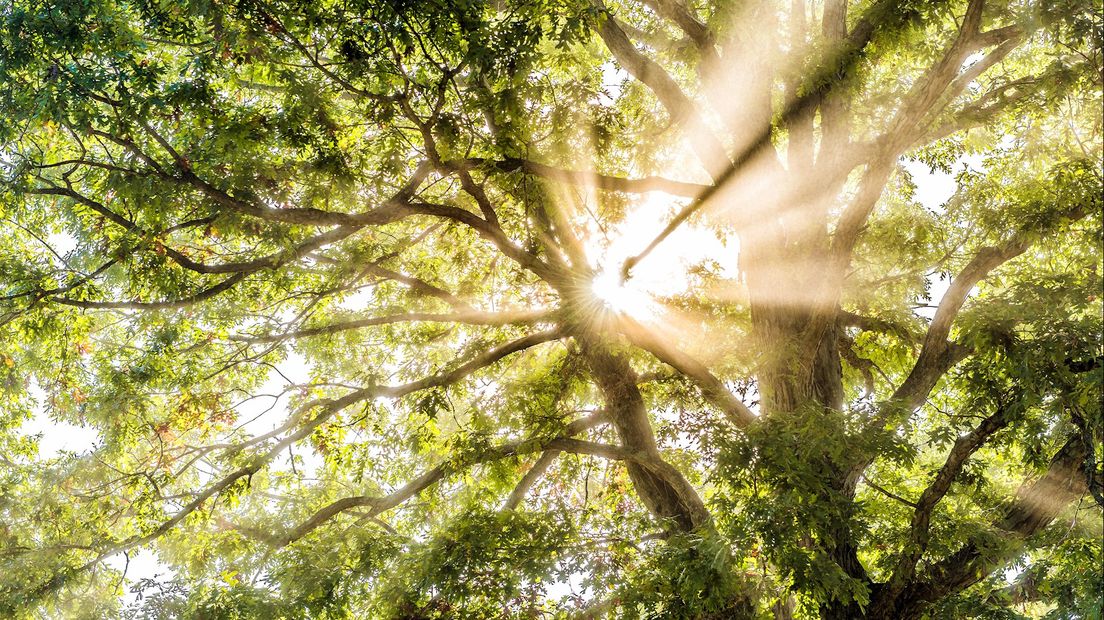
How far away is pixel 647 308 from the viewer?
28.6 ft

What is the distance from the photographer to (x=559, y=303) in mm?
7648

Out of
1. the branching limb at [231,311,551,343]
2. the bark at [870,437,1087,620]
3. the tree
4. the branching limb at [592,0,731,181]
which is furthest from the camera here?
the branching limb at [231,311,551,343]

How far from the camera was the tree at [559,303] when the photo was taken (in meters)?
5.69

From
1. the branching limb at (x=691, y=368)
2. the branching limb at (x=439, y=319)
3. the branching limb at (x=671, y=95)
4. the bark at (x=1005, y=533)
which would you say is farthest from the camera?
the branching limb at (x=439, y=319)

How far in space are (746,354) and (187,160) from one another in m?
5.45

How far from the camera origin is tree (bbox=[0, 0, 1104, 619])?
5688 mm

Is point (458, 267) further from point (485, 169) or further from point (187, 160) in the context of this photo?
point (187, 160)

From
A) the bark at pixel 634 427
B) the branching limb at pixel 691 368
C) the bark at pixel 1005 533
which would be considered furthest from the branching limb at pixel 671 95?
the bark at pixel 1005 533

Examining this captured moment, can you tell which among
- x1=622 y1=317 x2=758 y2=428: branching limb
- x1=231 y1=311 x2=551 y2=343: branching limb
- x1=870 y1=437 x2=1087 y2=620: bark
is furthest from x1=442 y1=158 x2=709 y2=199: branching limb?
x1=870 y1=437 x2=1087 y2=620: bark

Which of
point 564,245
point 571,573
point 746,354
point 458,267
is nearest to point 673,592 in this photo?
point 571,573

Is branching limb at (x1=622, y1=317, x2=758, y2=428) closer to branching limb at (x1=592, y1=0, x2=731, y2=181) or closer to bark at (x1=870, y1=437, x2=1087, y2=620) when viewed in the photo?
branching limb at (x1=592, y1=0, x2=731, y2=181)

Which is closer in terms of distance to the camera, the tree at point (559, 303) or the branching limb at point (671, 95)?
the tree at point (559, 303)

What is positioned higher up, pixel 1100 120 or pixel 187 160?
pixel 187 160

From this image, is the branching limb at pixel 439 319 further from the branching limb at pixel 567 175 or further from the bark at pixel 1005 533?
the bark at pixel 1005 533
